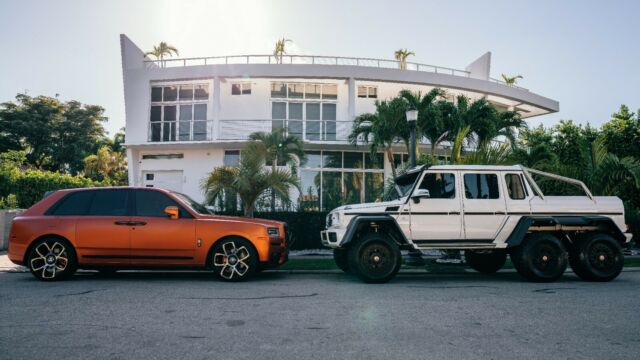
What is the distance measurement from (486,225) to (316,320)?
4.27 m

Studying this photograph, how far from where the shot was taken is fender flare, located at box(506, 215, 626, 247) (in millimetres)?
7398

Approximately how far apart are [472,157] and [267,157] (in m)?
7.41

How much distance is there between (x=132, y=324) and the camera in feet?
14.6

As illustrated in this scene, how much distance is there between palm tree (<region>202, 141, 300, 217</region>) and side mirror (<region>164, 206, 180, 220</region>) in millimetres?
5349

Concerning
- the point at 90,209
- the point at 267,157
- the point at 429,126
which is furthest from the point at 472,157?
the point at 90,209

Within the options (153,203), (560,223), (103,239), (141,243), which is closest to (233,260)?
(141,243)

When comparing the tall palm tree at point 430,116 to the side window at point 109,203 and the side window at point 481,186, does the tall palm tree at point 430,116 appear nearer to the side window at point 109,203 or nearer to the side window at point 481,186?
the side window at point 481,186

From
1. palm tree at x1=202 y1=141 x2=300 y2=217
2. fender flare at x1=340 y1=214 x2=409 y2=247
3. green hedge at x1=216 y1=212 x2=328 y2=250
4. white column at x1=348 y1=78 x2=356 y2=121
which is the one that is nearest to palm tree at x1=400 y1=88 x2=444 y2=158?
green hedge at x1=216 y1=212 x2=328 y2=250

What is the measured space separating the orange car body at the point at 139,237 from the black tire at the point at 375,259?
159cm

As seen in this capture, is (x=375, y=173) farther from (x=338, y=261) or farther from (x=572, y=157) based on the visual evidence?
(x=338, y=261)

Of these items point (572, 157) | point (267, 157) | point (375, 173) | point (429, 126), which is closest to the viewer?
point (267, 157)

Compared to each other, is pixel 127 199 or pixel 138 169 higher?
pixel 138 169

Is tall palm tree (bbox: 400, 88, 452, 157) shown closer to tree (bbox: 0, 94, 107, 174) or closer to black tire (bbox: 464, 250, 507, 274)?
black tire (bbox: 464, 250, 507, 274)

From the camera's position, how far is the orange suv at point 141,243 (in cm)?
740
